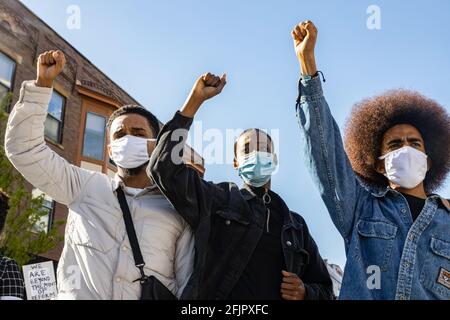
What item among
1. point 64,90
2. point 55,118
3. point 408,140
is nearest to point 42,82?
point 408,140

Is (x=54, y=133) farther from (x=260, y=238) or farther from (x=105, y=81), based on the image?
(x=260, y=238)

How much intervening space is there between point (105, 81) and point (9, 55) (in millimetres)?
4835

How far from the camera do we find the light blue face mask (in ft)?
11.7

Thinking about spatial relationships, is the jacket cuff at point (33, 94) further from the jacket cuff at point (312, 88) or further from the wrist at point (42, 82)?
the jacket cuff at point (312, 88)

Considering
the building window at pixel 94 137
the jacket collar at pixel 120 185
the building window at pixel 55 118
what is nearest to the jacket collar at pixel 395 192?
the jacket collar at pixel 120 185

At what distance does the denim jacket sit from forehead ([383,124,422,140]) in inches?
22.5

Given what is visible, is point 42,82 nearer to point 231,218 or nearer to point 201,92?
point 201,92

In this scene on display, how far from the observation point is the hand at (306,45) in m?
2.83

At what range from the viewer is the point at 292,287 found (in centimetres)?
312

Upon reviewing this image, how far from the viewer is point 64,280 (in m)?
3.01

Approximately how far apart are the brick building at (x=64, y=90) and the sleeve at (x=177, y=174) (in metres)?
12.0

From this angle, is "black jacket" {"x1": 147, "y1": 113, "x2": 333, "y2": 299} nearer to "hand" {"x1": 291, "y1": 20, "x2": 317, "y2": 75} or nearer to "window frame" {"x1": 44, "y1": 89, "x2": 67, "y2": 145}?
"hand" {"x1": 291, "y1": 20, "x2": 317, "y2": 75}

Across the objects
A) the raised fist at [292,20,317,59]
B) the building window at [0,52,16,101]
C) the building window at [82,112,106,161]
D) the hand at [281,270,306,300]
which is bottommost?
the hand at [281,270,306,300]

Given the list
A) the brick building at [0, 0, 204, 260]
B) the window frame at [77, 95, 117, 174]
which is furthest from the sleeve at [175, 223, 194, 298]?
the window frame at [77, 95, 117, 174]
